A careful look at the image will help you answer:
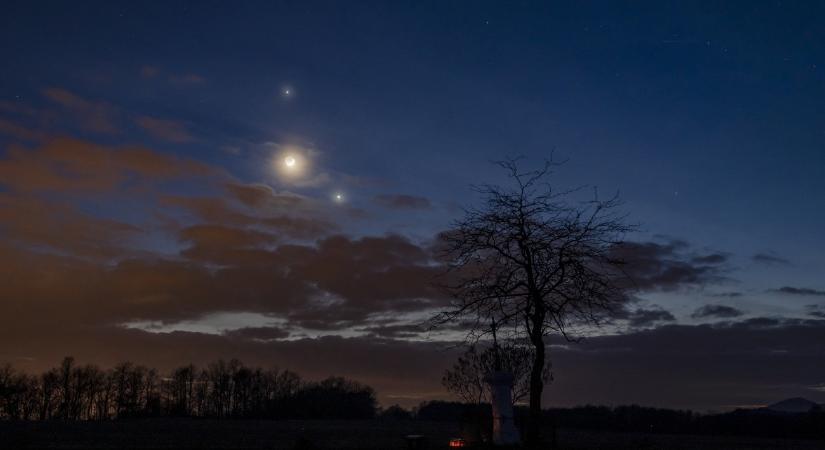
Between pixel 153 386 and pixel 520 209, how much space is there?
137 metres

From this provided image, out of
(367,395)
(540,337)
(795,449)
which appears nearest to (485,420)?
(540,337)

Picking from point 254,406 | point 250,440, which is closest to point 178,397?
point 254,406

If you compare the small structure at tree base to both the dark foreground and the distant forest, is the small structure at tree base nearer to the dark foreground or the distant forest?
the dark foreground

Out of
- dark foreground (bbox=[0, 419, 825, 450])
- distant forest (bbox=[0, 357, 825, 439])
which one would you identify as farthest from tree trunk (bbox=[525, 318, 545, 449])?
distant forest (bbox=[0, 357, 825, 439])

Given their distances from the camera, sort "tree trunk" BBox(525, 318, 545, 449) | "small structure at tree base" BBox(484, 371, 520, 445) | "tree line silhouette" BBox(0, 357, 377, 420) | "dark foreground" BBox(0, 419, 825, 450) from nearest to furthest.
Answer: "small structure at tree base" BBox(484, 371, 520, 445), "tree trunk" BBox(525, 318, 545, 449), "dark foreground" BBox(0, 419, 825, 450), "tree line silhouette" BBox(0, 357, 377, 420)

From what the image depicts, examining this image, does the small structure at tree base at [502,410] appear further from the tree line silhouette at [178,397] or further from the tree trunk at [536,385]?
the tree line silhouette at [178,397]

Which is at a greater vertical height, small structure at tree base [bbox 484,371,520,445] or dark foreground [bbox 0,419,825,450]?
small structure at tree base [bbox 484,371,520,445]

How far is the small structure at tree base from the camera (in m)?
17.7

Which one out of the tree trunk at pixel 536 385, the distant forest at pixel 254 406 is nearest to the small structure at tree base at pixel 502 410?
the tree trunk at pixel 536 385

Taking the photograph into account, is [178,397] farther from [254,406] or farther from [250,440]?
[250,440]

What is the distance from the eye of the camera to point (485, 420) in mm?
19328

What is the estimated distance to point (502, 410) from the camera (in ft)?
58.7

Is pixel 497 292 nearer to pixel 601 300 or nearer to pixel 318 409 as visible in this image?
pixel 601 300

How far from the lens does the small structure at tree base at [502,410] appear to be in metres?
17.7
